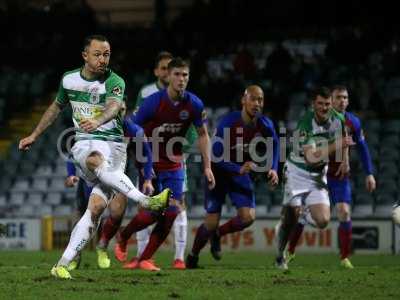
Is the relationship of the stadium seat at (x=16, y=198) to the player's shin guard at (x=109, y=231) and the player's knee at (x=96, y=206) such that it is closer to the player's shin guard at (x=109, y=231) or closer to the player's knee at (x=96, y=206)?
the player's shin guard at (x=109, y=231)

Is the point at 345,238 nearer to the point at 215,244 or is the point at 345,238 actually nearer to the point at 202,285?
the point at 215,244

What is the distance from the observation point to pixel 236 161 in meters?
12.8

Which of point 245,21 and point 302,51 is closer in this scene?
point 302,51

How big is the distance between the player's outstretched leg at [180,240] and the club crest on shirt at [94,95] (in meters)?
3.48

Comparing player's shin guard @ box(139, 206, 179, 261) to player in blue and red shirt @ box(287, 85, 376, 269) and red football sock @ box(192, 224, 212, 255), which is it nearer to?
red football sock @ box(192, 224, 212, 255)

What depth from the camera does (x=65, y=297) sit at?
7957 millimetres

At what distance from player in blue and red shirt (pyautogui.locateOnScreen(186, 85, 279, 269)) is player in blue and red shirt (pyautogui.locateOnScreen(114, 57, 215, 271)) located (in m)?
0.66

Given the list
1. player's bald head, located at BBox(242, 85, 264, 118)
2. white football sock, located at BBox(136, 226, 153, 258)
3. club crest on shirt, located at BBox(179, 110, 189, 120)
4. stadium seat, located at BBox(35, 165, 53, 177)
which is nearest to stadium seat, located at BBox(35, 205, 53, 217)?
stadium seat, located at BBox(35, 165, 53, 177)

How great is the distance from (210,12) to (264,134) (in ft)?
48.9

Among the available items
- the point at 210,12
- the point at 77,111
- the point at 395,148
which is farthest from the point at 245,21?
the point at 77,111

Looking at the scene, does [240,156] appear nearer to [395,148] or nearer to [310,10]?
[395,148]

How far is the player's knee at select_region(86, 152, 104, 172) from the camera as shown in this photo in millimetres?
9266

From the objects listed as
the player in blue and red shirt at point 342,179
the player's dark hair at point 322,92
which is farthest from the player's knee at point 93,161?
the player in blue and red shirt at point 342,179

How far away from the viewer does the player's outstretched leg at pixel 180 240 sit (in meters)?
12.5
